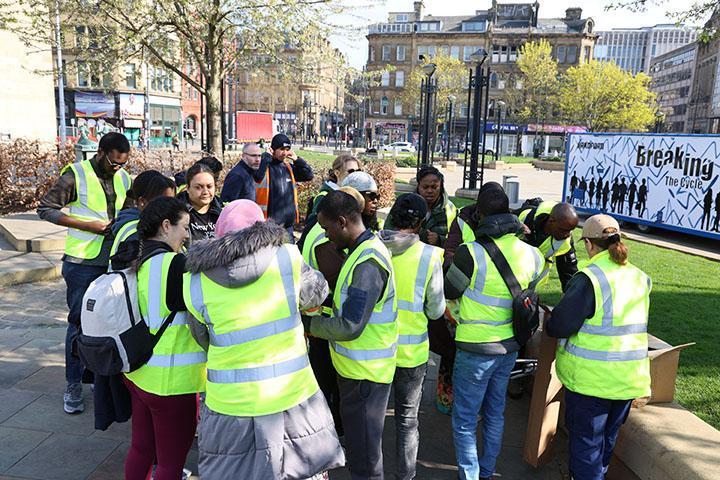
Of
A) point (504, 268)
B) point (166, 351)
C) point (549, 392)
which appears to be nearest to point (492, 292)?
point (504, 268)

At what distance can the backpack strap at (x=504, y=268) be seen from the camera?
128 inches

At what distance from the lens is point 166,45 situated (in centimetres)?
1374

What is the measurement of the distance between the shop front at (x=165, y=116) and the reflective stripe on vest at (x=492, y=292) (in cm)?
5302

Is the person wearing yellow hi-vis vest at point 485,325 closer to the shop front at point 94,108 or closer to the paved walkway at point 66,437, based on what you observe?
the paved walkway at point 66,437

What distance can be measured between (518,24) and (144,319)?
3041 inches

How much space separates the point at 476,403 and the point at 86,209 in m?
3.17

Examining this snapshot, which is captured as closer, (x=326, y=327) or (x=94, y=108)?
(x=326, y=327)

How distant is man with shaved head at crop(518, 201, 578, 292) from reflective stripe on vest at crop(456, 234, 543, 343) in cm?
109

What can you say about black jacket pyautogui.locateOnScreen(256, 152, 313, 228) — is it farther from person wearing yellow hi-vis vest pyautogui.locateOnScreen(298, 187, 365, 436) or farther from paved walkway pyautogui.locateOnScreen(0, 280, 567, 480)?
paved walkway pyautogui.locateOnScreen(0, 280, 567, 480)

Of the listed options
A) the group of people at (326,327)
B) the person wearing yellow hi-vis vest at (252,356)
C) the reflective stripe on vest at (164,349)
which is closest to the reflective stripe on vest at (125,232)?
the group of people at (326,327)

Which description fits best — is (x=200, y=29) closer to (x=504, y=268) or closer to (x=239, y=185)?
(x=239, y=185)

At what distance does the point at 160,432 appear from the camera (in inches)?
105

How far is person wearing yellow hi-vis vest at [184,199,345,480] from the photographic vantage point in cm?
229

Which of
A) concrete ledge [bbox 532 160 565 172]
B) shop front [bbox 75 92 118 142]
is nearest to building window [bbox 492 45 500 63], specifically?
concrete ledge [bbox 532 160 565 172]
